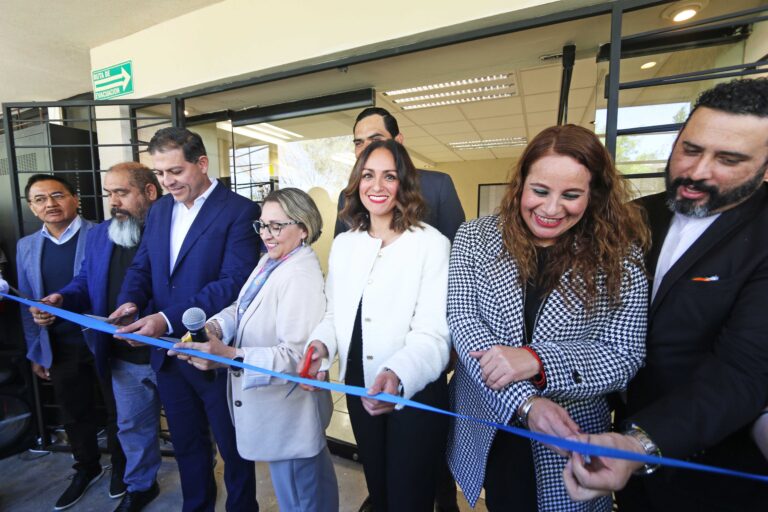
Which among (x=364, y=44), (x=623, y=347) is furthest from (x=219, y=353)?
(x=364, y=44)

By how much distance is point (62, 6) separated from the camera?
2836 mm

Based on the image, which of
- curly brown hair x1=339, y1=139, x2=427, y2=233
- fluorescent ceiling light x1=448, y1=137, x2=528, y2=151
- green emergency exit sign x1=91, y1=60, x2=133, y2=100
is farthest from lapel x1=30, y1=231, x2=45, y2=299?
fluorescent ceiling light x1=448, y1=137, x2=528, y2=151

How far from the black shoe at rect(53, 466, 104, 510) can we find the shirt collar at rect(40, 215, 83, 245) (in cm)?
158

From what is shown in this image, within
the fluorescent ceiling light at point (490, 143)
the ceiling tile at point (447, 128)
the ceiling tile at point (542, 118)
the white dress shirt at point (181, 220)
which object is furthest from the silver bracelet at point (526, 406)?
the fluorescent ceiling light at point (490, 143)

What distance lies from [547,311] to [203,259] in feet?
5.22

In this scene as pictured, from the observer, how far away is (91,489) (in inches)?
95.6

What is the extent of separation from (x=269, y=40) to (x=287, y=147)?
98.8 inches

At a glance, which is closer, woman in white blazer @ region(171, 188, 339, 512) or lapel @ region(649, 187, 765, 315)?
lapel @ region(649, 187, 765, 315)

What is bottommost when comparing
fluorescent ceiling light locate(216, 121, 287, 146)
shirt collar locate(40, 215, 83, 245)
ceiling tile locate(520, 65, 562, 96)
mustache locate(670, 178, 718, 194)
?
shirt collar locate(40, 215, 83, 245)

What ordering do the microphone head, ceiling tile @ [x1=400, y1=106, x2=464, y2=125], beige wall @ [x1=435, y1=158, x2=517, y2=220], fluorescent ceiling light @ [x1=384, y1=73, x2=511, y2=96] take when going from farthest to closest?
beige wall @ [x1=435, y1=158, x2=517, y2=220] → ceiling tile @ [x1=400, y1=106, x2=464, y2=125] → fluorescent ceiling light @ [x1=384, y1=73, x2=511, y2=96] → the microphone head

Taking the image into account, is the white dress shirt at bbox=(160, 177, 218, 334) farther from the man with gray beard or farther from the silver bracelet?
the silver bracelet

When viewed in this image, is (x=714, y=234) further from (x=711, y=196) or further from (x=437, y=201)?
(x=437, y=201)

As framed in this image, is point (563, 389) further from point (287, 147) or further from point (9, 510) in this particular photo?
point (287, 147)

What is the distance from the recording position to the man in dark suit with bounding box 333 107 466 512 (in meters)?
1.90
